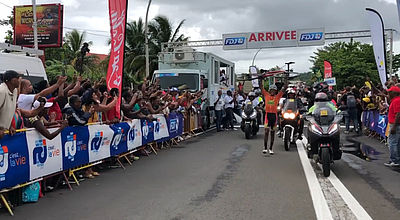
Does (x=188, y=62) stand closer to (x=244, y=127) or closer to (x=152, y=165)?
(x=244, y=127)

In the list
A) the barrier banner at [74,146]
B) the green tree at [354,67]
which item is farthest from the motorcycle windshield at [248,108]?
the green tree at [354,67]

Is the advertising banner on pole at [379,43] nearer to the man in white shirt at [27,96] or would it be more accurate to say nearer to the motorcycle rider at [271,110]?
the motorcycle rider at [271,110]

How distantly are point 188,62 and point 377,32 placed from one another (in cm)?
787

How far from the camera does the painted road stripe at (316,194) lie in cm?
573

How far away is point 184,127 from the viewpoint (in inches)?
642

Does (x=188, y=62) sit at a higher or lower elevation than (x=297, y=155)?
higher

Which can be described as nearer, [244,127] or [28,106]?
[28,106]

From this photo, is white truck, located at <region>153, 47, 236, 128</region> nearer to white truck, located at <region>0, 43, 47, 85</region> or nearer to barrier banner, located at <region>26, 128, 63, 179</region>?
white truck, located at <region>0, 43, 47, 85</region>

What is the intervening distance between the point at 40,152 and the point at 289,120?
24.7ft

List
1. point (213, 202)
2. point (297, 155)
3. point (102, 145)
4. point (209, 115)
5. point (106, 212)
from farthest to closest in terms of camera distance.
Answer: point (209, 115)
point (297, 155)
point (102, 145)
point (213, 202)
point (106, 212)

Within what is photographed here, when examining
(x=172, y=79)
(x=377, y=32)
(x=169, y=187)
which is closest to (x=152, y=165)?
(x=169, y=187)

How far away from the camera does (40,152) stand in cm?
695

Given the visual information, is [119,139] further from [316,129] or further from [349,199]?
[349,199]

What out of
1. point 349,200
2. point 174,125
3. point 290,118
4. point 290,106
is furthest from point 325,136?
point 174,125
